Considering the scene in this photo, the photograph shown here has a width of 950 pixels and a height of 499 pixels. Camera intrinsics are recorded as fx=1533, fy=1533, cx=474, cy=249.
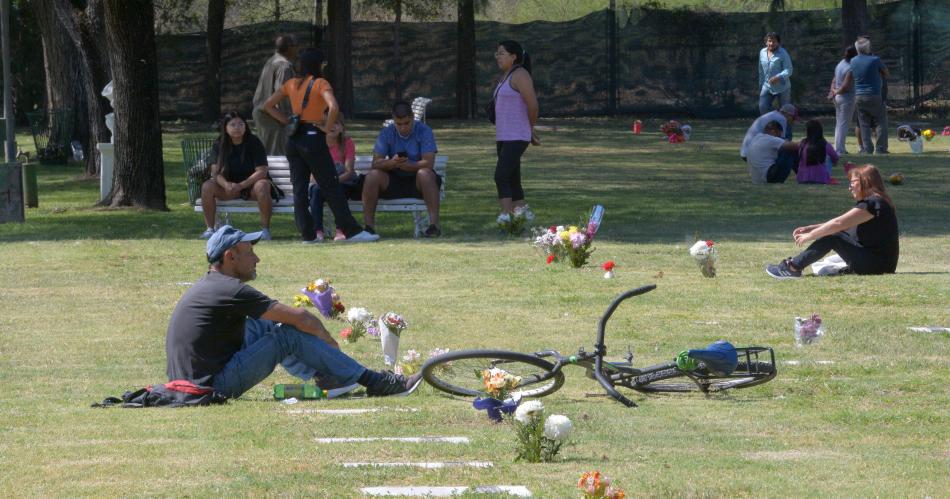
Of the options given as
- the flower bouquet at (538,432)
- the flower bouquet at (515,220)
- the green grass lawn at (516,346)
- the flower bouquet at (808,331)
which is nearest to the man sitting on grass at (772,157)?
the green grass lawn at (516,346)

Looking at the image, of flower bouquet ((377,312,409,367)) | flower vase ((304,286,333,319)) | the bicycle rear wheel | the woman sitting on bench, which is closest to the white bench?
the woman sitting on bench

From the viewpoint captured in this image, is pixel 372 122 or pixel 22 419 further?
pixel 372 122

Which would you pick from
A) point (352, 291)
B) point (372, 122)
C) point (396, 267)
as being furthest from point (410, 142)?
point (372, 122)

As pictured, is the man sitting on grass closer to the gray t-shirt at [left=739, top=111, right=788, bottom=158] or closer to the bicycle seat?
the gray t-shirt at [left=739, top=111, right=788, bottom=158]

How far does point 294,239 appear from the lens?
50.8 ft

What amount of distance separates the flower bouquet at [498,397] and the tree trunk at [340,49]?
31.6 metres

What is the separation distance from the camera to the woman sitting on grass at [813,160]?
19739 millimetres

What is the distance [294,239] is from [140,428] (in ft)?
28.3

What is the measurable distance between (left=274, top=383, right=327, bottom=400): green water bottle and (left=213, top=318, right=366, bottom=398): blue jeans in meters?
0.09

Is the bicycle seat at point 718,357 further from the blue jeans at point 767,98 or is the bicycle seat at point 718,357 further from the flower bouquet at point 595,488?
the blue jeans at point 767,98

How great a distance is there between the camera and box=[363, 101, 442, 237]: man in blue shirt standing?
1529 cm

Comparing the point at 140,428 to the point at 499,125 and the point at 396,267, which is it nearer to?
the point at 396,267

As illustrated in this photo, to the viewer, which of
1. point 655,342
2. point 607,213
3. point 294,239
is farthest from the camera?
point 607,213

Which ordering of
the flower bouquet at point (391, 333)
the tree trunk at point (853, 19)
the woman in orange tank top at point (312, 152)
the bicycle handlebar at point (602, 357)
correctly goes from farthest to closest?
the tree trunk at point (853, 19), the woman in orange tank top at point (312, 152), the flower bouquet at point (391, 333), the bicycle handlebar at point (602, 357)
